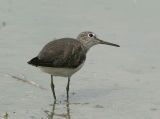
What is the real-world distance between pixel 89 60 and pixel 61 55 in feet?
8.97

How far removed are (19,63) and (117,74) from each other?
2.17 metres

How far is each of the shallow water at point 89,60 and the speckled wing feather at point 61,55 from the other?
0.78m

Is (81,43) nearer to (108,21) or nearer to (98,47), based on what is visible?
(98,47)

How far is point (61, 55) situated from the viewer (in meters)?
10.8

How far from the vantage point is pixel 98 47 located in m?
14.5

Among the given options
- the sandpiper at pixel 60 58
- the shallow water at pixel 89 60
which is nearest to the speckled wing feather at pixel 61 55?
the sandpiper at pixel 60 58

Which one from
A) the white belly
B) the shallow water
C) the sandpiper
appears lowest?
the shallow water

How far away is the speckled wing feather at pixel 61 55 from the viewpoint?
10539mm

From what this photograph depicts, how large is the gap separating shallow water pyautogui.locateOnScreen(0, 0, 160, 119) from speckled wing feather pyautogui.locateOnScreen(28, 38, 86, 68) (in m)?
0.78

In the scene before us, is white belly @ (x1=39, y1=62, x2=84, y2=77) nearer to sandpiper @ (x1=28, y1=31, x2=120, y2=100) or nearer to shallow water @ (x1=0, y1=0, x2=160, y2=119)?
sandpiper @ (x1=28, y1=31, x2=120, y2=100)

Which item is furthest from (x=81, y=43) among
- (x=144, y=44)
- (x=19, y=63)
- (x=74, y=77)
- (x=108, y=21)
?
(x=108, y=21)

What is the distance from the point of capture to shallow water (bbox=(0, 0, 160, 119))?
10703 mm

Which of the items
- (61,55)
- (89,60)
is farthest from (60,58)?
(89,60)

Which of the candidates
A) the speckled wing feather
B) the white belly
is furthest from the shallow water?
the speckled wing feather
